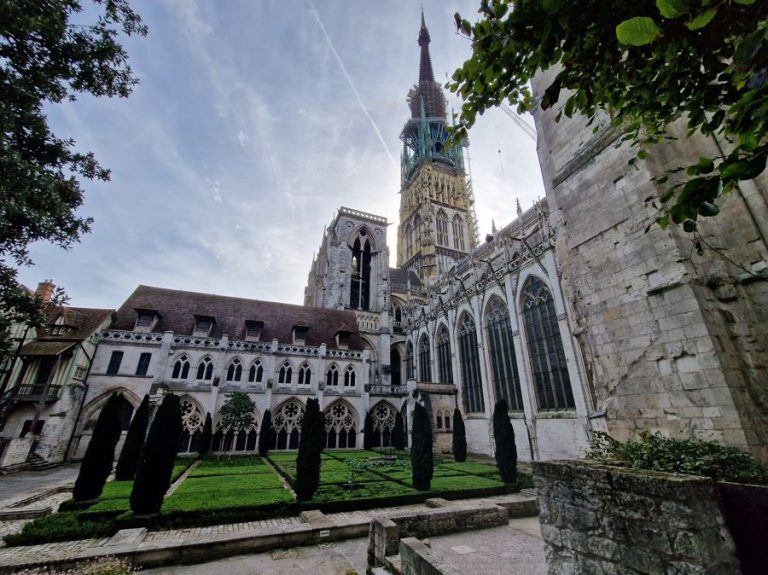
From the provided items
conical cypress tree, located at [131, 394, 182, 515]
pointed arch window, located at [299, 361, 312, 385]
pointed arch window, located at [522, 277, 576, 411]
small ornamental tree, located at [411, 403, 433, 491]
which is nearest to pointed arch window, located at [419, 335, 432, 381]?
pointed arch window, located at [299, 361, 312, 385]

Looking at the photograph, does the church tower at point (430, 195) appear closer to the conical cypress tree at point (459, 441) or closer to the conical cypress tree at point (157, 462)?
the conical cypress tree at point (459, 441)

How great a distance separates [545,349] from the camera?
1705 cm

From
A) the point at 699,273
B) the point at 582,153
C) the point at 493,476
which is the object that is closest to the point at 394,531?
the point at 699,273

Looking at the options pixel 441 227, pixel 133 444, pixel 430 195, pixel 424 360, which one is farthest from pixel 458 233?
pixel 133 444

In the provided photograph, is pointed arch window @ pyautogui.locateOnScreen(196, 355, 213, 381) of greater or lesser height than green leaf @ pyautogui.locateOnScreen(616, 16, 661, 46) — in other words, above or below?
above

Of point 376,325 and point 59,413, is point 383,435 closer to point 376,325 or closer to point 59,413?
point 376,325

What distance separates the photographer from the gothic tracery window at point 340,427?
2256 centimetres

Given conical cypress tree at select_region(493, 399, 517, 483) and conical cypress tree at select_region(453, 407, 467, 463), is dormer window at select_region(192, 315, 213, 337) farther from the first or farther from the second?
conical cypress tree at select_region(493, 399, 517, 483)

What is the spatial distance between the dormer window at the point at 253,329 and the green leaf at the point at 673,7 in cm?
2482

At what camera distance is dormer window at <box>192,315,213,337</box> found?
22.3m

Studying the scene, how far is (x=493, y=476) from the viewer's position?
1337 cm

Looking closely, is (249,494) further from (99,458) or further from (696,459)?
(696,459)

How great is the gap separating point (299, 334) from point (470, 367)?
505 inches

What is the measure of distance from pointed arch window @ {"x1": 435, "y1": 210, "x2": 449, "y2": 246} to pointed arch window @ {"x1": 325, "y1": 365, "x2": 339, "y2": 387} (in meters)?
27.3
